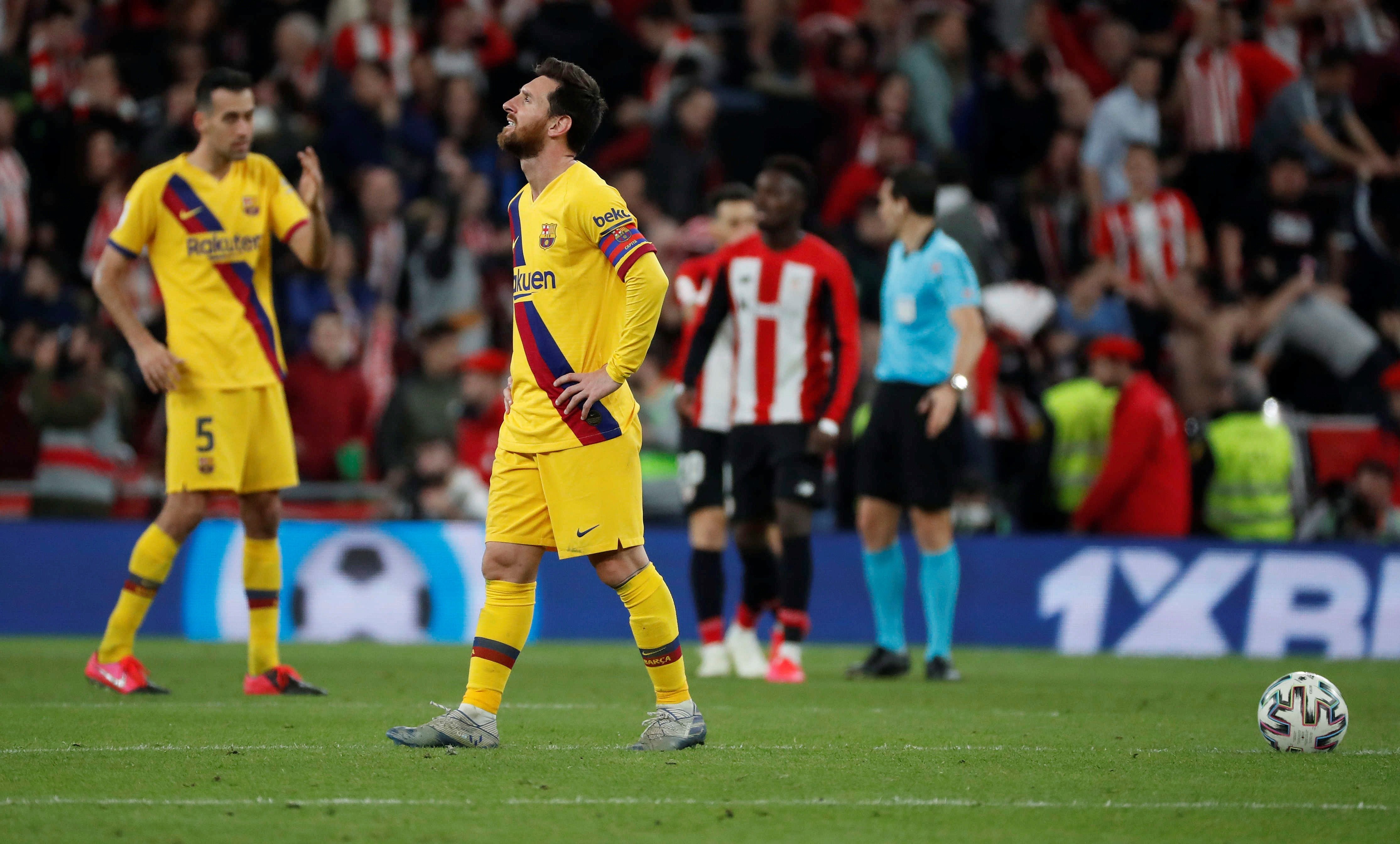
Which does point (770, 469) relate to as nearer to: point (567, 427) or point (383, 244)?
point (567, 427)

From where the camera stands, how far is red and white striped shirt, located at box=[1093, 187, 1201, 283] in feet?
51.5

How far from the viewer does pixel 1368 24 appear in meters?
18.8

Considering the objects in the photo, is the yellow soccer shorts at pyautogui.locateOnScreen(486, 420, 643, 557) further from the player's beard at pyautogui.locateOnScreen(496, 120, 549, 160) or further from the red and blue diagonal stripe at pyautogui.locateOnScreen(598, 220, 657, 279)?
the player's beard at pyautogui.locateOnScreen(496, 120, 549, 160)

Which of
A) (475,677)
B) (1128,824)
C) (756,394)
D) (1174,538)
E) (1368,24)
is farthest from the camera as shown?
(1368,24)

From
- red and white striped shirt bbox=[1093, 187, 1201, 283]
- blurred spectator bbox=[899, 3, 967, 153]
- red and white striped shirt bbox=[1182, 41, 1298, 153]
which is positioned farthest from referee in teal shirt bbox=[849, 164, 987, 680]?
red and white striped shirt bbox=[1182, 41, 1298, 153]

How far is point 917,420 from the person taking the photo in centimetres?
941

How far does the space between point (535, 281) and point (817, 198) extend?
1055 cm

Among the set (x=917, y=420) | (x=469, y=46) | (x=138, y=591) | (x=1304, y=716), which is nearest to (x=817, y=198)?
(x=469, y=46)

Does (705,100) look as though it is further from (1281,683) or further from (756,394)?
(1281,683)

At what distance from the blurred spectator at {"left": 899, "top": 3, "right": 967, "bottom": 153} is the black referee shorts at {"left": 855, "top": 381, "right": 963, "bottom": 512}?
7.23m

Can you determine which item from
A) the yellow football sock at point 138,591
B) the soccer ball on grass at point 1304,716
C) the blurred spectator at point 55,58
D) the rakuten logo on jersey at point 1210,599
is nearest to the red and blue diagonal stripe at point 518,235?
the yellow football sock at point 138,591

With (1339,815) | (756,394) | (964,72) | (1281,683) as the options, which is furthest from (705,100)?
(1339,815)

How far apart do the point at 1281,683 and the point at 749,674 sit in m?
3.65

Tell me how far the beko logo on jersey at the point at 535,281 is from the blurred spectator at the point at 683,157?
9454 millimetres
